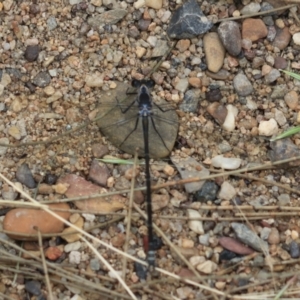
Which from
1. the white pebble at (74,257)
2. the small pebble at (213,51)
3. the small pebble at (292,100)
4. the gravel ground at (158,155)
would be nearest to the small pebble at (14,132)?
the gravel ground at (158,155)

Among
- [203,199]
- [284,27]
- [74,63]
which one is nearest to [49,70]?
[74,63]

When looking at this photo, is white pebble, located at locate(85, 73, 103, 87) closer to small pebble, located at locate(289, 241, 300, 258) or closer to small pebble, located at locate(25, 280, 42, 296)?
small pebble, located at locate(25, 280, 42, 296)

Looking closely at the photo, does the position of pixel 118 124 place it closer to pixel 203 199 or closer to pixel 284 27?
pixel 203 199

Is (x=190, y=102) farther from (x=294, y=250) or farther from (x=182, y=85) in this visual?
(x=294, y=250)

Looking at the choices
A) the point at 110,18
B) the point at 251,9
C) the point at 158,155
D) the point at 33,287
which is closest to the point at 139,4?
the point at 110,18

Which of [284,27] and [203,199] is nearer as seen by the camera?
[203,199]

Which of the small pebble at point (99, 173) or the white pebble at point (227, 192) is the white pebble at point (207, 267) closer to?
the white pebble at point (227, 192)
